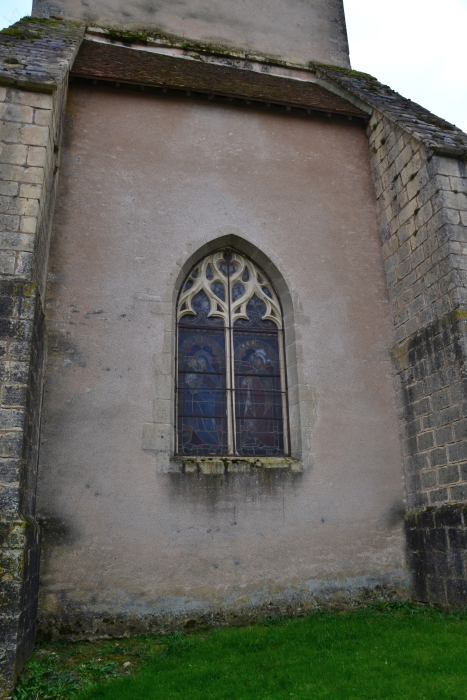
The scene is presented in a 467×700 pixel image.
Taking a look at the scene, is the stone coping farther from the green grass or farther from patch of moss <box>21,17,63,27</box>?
the green grass

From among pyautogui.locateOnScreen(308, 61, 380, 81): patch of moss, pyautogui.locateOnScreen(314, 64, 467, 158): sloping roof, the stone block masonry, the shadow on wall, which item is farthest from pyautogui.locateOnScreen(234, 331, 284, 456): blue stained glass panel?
pyautogui.locateOnScreen(308, 61, 380, 81): patch of moss

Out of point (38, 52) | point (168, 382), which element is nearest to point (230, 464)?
Result: point (168, 382)

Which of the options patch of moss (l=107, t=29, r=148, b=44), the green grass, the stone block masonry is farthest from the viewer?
patch of moss (l=107, t=29, r=148, b=44)

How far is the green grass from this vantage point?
392 centimetres

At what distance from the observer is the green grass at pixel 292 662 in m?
3.92

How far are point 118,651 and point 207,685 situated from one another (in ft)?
4.09

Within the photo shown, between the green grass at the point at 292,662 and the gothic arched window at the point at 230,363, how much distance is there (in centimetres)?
201

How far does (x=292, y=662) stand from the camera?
177 inches

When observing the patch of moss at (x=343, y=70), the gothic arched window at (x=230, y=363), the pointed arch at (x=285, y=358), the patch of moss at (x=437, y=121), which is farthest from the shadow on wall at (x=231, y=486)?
the patch of moss at (x=343, y=70)

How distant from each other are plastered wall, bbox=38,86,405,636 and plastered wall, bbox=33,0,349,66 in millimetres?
2903

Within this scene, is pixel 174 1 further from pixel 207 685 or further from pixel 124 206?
pixel 207 685

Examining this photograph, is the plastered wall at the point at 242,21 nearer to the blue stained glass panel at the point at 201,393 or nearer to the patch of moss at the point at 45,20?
the patch of moss at the point at 45,20

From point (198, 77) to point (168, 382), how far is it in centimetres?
478

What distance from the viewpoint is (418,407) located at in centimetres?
672
